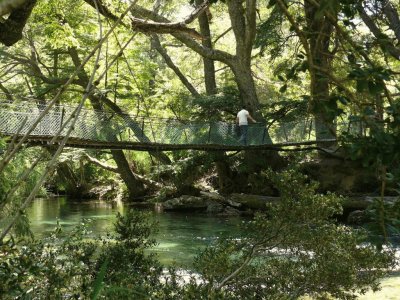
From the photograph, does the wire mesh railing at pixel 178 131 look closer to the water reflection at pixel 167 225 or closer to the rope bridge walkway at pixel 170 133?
the rope bridge walkway at pixel 170 133

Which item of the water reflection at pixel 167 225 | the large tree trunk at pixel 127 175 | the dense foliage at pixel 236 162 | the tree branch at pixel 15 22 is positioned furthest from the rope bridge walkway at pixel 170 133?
the tree branch at pixel 15 22

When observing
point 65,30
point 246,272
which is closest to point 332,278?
point 246,272

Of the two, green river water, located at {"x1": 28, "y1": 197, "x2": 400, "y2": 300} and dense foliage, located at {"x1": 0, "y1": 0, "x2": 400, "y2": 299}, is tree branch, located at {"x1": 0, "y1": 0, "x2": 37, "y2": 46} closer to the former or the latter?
dense foliage, located at {"x1": 0, "y1": 0, "x2": 400, "y2": 299}

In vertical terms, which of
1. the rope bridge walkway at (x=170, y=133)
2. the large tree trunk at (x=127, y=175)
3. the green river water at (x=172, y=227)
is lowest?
the green river water at (x=172, y=227)

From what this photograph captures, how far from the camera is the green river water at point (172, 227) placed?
5.76 meters

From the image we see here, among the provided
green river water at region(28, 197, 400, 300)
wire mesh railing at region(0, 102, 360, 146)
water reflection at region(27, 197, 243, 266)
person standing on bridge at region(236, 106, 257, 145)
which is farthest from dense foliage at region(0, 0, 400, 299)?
water reflection at region(27, 197, 243, 266)

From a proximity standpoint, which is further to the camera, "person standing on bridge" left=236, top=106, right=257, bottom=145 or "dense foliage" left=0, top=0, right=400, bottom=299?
"person standing on bridge" left=236, top=106, right=257, bottom=145

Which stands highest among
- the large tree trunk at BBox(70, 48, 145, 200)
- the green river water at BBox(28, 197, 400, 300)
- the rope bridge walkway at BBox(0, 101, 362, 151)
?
the rope bridge walkway at BBox(0, 101, 362, 151)

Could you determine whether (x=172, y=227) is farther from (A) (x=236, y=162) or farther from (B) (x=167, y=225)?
(A) (x=236, y=162)

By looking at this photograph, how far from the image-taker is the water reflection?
22.4ft

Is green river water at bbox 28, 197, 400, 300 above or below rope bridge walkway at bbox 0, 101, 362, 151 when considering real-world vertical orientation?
below

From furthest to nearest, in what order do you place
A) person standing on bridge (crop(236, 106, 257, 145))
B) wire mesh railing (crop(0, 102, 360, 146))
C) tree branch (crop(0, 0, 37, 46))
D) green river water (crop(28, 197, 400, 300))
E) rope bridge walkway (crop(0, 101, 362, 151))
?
person standing on bridge (crop(236, 106, 257, 145)), wire mesh railing (crop(0, 102, 360, 146)), rope bridge walkway (crop(0, 101, 362, 151)), green river water (crop(28, 197, 400, 300)), tree branch (crop(0, 0, 37, 46))

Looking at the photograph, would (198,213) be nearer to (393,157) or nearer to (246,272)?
(246,272)

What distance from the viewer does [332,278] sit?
322 cm
